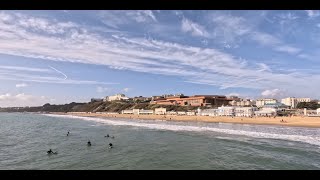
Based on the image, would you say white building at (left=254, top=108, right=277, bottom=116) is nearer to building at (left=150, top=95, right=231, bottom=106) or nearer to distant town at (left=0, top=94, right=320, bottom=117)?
distant town at (left=0, top=94, right=320, bottom=117)

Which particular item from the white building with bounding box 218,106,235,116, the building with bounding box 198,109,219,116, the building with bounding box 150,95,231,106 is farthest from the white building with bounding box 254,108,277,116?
the building with bounding box 150,95,231,106

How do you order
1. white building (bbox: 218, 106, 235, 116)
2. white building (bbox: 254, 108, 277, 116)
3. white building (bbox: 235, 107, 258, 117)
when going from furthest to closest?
1. white building (bbox: 218, 106, 235, 116)
2. white building (bbox: 235, 107, 258, 117)
3. white building (bbox: 254, 108, 277, 116)

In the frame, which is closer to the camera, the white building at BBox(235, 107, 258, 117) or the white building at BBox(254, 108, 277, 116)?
the white building at BBox(254, 108, 277, 116)

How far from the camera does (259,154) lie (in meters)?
21.0

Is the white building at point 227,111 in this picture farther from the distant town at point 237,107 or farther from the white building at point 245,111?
the white building at point 245,111

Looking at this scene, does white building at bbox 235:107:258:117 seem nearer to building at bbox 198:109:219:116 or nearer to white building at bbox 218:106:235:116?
white building at bbox 218:106:235:116

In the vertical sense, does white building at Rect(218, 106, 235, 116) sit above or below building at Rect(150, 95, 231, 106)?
below

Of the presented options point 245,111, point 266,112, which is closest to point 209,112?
point 245,111

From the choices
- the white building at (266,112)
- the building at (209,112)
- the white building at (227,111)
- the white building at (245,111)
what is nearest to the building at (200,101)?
the building at (209,112)

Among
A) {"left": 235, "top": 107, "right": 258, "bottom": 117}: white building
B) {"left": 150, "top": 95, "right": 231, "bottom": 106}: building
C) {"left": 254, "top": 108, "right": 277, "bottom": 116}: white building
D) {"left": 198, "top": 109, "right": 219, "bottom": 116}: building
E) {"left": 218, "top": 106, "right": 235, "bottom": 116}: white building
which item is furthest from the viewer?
{"left": 150, "top": 95, "right": 231, "bottom": 106}: building

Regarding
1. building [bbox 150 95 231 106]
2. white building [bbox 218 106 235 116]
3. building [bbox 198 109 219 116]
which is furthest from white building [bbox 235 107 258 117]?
building [bbox 150 95 231 106]

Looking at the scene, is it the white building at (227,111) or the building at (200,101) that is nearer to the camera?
the white building at (227,111)

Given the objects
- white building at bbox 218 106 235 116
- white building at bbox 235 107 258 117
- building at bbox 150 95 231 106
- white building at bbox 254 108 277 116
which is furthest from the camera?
building at bbox 150 95 231 106
